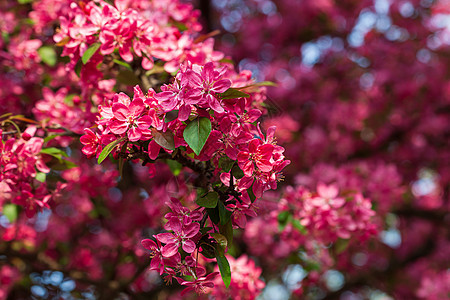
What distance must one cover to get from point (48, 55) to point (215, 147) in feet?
4.87

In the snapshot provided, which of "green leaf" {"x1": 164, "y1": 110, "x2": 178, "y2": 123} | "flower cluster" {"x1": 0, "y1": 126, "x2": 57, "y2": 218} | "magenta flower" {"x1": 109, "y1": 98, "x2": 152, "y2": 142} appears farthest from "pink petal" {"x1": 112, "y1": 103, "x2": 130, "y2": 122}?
"flower cluster" {"x1": 0, "y1": 126, "x2": 57, "y2": 218}

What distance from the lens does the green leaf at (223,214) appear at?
50.9 inches

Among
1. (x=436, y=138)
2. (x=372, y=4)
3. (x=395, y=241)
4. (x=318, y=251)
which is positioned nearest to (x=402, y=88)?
(x=436, y=138)

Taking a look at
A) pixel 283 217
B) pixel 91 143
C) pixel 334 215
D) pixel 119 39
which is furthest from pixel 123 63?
pixel 334 215

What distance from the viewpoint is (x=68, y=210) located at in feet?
14.0

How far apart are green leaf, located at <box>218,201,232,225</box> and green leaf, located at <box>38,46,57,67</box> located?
1504mm

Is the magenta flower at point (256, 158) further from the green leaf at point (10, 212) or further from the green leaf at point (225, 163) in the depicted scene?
the green leaf at point (10, 212)

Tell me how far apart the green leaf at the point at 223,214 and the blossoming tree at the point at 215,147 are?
0.04 ft

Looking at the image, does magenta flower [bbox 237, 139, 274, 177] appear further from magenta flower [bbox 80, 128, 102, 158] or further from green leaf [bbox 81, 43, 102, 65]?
green leaf [bbox 81, 43, 102, 65]

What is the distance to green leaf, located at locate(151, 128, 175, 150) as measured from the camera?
1.22m

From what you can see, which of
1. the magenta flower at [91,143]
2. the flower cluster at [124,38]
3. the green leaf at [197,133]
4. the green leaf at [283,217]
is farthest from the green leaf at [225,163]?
the green leaf at [283,217]

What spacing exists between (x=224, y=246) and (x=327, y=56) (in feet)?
16.5

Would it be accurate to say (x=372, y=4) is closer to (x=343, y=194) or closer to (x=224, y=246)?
(x=343, y=194)

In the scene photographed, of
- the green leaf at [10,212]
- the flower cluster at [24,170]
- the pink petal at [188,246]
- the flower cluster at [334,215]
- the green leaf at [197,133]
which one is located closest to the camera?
the green leaf at [197,133]
